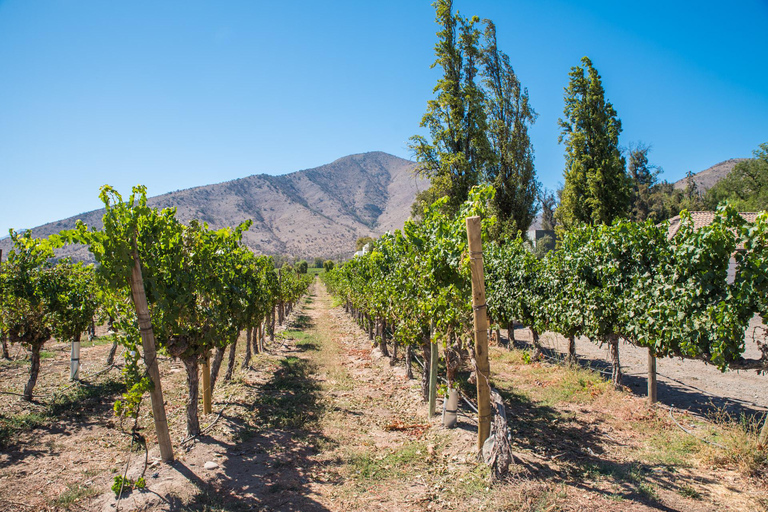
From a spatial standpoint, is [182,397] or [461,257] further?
[182,397]

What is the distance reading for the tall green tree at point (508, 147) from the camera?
21656 millimetres

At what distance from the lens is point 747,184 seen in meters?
43.2

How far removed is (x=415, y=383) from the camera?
9867mm

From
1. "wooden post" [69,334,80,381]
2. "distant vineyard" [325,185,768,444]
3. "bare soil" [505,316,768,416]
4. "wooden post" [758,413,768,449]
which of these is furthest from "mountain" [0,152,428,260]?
"wooden post" [758,413,768,449]

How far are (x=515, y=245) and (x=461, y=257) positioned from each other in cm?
806

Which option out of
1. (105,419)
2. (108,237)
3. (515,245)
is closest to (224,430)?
(105,419)

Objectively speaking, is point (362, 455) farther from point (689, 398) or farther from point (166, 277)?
point (689, 398)

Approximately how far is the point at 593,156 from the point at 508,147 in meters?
4.78

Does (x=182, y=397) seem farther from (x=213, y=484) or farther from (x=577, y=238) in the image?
(x=577, y=238)

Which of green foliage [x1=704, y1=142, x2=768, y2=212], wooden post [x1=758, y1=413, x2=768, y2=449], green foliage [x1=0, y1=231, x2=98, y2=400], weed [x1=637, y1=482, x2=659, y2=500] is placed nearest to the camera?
weed [x1=637, y1=482, x2=659, y2=500]

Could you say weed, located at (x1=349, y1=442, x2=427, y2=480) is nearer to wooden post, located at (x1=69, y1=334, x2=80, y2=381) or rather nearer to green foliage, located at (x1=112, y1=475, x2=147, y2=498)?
green foliage, located at (x1=112, y1=475, x2=147, y2=498)

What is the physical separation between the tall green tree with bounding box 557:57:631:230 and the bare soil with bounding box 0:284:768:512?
14.5m

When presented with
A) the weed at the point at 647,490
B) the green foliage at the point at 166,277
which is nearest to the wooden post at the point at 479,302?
the weed at the point at 647,490

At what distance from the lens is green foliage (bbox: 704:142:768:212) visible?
40331 mm
